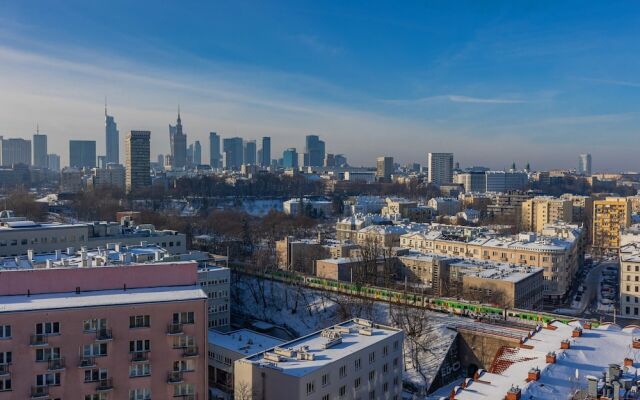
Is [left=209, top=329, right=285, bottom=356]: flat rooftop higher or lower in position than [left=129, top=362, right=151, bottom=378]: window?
lower

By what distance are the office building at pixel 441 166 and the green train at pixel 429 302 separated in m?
101

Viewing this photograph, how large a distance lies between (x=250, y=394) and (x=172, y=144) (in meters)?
180

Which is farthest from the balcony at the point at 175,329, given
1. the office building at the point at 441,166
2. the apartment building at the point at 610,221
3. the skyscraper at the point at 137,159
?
the office building at the point at 441,166

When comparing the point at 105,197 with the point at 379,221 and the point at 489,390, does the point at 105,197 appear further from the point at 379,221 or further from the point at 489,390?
the point at 489,390

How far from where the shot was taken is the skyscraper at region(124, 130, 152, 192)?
306 feet

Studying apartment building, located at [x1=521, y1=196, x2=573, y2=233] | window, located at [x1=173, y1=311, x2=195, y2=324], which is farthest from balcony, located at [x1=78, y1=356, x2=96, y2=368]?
apartment building, located at [x1=521, y1=196, x2=573, y2=233]

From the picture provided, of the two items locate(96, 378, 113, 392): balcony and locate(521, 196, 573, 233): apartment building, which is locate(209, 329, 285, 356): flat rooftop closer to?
locate(96, 378, 113, 392): balcony

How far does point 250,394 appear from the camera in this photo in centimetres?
1254

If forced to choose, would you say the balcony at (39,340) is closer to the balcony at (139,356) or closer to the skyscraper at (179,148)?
the balcony at (139,356)

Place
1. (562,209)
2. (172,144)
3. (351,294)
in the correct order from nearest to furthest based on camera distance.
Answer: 1. (351,294)
2. (562,209)
3. (172,144)

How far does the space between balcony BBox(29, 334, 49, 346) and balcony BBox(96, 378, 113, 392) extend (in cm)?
109

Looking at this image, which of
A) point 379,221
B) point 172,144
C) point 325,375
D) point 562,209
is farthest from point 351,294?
point 172,144

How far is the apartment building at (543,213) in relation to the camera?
51.7 meters

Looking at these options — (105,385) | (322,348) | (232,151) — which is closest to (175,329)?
(105,385)
